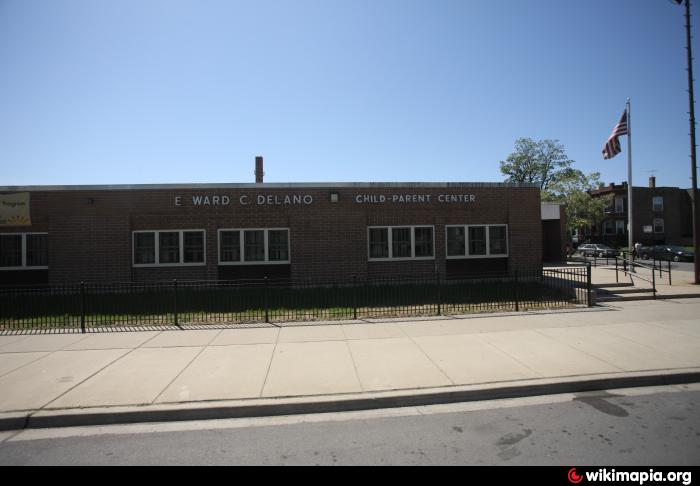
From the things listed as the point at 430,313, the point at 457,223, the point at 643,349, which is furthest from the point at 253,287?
the point at 643,349

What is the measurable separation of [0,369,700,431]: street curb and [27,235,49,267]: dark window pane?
45.5ft

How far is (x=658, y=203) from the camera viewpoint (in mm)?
52094

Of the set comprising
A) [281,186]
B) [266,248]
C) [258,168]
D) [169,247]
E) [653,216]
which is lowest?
[266,248]

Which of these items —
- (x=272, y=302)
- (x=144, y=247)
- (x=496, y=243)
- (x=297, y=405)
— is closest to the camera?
(x=297, y=405)

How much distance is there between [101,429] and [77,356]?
341 cm

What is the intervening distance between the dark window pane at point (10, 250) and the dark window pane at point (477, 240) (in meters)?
18.8

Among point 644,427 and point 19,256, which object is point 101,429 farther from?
point 19,256

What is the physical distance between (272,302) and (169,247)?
6244mm

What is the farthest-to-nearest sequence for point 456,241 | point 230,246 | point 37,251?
1. point 456,241
2. point 230,246
3. point 37,251

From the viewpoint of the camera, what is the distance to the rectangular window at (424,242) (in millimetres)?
17266

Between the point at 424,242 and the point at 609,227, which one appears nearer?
the point at 424,242

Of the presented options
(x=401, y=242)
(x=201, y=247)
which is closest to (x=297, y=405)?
(x=401, y=242)
